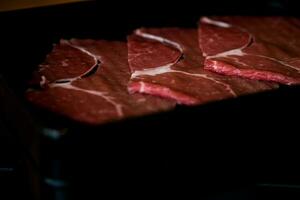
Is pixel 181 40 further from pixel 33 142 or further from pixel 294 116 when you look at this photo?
pixel 33 142

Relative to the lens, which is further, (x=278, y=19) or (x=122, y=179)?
(x=278, y=19)

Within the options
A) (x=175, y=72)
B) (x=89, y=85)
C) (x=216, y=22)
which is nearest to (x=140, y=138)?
(x=89, y=85)

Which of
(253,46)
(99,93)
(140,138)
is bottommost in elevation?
(140,138)

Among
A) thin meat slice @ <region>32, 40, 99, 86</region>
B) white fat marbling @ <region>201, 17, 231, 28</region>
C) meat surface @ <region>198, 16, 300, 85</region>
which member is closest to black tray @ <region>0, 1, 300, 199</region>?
thin meat slice @ <region>32, 40, 99, 86</region>

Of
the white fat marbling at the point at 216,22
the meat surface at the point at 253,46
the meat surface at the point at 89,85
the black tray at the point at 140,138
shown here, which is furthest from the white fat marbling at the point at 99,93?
the white fat marbling at the point at 216,22

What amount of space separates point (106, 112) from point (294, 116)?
133cm

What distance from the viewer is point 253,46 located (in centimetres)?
357

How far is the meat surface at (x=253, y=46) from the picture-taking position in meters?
3.14

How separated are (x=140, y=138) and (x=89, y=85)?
61 centimetres

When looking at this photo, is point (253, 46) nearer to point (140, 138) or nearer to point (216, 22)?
point (216, 22)

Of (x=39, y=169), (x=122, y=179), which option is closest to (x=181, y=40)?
(x=122, y=179)

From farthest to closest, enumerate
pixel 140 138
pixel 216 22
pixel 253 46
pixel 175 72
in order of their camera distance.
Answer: pixel 216 22, pixel 253 46, pixel 175 72, pixel 140 138

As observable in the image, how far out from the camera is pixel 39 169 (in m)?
2.48

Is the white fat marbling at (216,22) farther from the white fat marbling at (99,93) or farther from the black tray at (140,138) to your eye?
the white fat marbling at (99,93)
